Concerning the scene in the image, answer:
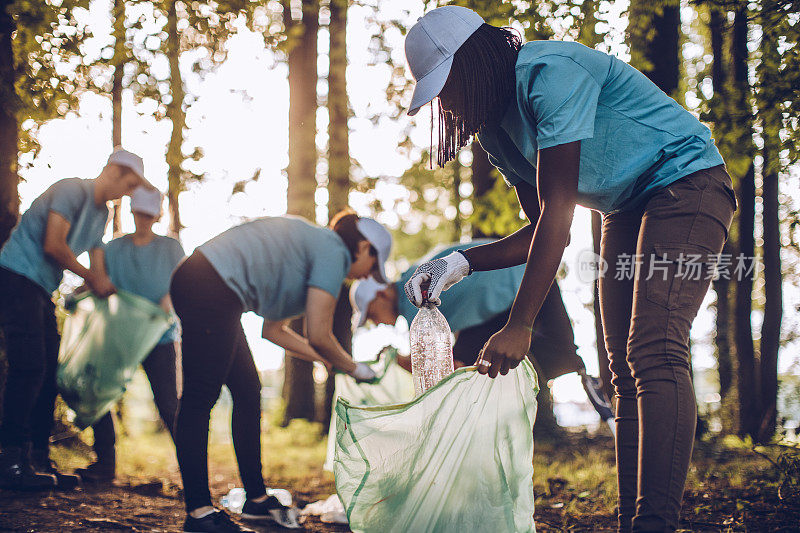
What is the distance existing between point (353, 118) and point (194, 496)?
694cm

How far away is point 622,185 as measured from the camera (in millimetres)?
1888

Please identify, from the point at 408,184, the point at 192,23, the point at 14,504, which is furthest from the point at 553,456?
the point at 408,184

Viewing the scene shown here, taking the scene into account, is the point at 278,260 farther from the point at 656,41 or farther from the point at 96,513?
the point at 656,41

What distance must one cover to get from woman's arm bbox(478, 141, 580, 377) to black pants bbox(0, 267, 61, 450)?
2769mm

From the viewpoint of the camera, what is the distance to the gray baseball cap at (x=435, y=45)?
1884mm

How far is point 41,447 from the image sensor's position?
13.0ft

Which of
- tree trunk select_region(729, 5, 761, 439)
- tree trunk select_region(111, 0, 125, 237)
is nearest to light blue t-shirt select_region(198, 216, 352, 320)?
tree trunk select_region(111, 0, 125, 237)

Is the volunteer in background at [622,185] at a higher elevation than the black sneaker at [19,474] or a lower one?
higher

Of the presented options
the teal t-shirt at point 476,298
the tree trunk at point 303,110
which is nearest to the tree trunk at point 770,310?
the teal t-shirt at point 476,298

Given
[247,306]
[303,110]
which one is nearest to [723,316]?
[303,110]

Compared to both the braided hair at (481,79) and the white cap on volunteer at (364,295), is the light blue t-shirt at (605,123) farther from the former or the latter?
the white cap on volunteer at (364,295)

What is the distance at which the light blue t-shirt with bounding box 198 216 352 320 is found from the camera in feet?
9.83

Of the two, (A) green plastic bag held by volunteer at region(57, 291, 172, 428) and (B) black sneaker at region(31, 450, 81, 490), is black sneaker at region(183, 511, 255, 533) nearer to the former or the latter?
(B) black sneaker at region(31, 450, 81, 490)

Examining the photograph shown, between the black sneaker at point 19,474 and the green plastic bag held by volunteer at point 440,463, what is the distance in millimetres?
2198
